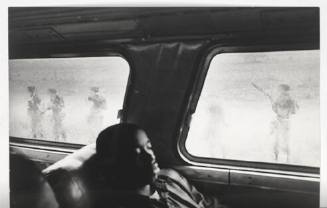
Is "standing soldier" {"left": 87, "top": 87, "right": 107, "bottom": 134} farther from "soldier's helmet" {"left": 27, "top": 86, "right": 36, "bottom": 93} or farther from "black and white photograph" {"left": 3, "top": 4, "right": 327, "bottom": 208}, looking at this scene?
"soldier's helmet" {"left": 27, "top": 86, "right": 36, "bottom": 93}

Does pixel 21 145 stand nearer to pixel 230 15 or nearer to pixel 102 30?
pixel 102 30

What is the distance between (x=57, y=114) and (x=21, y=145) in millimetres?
270

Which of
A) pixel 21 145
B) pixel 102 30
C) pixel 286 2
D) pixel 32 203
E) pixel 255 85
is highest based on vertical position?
pixel 286 2

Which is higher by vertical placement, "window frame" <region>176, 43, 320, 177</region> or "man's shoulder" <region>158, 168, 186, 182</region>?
"window frame" <region>176, 43, 320, 177</region>

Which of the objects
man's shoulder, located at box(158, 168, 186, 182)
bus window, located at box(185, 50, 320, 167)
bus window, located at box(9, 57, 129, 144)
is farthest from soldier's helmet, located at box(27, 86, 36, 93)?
bus window, located at box(185, 50, 320, 167)

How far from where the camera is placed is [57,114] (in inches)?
83.3

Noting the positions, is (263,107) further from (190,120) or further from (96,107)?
(96,107)

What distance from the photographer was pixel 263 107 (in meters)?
2.04

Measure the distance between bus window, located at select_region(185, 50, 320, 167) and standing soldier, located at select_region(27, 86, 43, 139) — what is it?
3.10ft

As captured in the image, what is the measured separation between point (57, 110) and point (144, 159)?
0.58m

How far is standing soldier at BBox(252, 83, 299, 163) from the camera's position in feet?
6.70

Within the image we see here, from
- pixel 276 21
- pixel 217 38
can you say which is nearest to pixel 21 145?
pixel 217 38

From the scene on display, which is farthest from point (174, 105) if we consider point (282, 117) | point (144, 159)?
point (282, 117)

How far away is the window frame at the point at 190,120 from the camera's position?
203 cm
